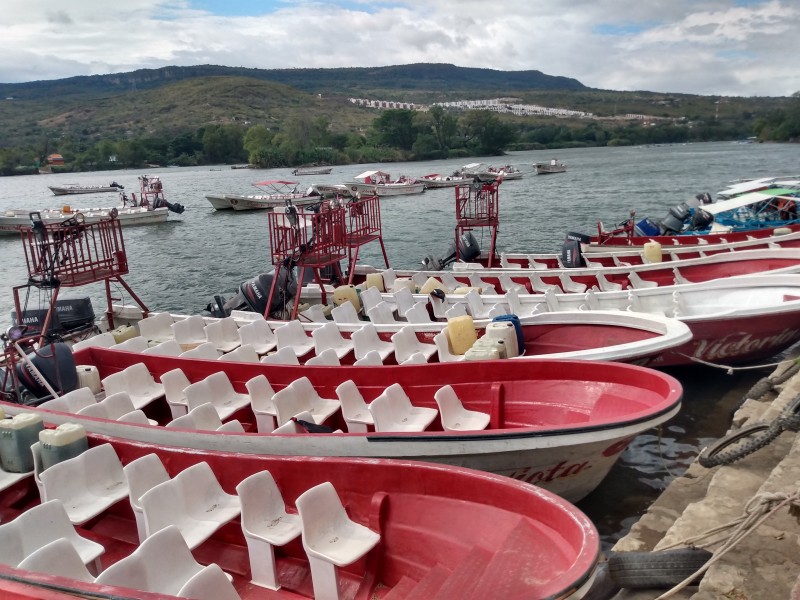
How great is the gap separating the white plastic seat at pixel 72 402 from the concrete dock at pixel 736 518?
5.67m

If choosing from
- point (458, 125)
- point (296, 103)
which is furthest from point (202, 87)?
point (458, 125)

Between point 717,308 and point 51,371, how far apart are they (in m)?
9.71

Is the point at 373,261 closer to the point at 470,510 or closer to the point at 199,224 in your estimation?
the point at 199,224

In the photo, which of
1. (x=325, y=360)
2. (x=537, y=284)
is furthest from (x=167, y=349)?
(x=537, y=284)

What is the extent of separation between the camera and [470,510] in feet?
15.1

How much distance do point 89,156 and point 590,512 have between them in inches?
4788

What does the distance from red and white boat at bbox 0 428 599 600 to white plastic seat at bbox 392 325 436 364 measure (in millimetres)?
3641

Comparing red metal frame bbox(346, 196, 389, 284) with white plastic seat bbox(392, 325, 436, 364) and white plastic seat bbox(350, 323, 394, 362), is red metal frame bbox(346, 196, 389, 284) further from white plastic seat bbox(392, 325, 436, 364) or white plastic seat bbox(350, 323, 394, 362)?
white plastic seat bbox(392, 325, 436, 364)

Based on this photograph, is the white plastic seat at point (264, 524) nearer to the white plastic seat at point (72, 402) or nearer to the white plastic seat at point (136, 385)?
the white plastic seat at point (72, 402)

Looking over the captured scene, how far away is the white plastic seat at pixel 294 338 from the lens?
31.3ft

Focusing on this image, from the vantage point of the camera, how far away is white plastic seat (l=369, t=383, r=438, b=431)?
6445mm

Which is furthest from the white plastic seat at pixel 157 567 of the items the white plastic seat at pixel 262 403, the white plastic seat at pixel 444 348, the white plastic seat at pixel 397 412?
the white plastic seat at pixel 444 348

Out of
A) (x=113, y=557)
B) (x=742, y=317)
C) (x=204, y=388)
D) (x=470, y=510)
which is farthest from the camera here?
(x=742, y=317)

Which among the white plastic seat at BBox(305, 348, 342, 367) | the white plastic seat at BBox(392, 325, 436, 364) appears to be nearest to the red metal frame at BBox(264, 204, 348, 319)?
the white plastic seat at BBox(392, 325, 436, 364)
